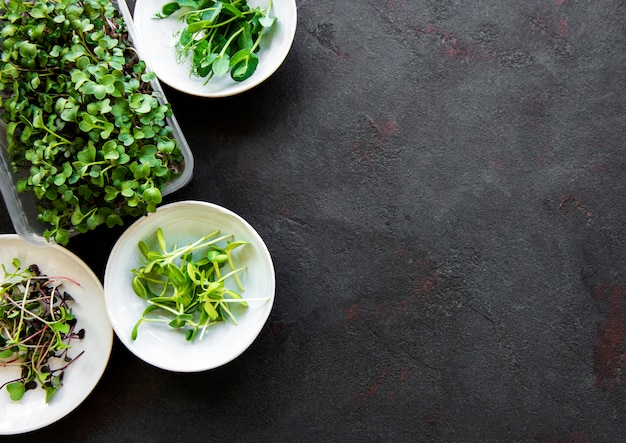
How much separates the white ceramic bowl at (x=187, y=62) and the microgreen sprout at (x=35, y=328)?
0.55m

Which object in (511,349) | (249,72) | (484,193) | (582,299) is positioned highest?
(249,72)

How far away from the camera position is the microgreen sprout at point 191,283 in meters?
1.38

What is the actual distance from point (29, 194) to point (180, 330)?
452 millimetres

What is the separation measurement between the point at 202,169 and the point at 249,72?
0.27 m

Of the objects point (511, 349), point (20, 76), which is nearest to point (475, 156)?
point (511, 349)

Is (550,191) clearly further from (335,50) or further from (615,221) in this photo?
(335,50)

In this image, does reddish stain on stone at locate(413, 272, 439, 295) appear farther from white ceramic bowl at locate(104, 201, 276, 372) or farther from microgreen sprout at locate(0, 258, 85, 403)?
microgreen sprout at locate(0, 258, 85, 403)

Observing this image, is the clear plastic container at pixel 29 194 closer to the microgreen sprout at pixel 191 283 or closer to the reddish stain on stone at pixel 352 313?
the microgreen sprout at pixel 191 283

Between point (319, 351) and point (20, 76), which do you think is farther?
point (319, 351)

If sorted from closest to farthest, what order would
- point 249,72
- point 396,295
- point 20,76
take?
point 20,76, point 249,72, point 396,295

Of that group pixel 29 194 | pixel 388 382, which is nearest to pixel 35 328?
pixel 29 194

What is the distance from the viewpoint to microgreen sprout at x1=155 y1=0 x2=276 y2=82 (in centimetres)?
140

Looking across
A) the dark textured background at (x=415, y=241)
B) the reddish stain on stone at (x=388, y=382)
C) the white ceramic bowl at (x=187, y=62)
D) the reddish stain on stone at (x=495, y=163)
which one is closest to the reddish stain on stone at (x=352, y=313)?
the dark textured background at (x=415, y=241)

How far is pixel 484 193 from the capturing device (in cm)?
153
